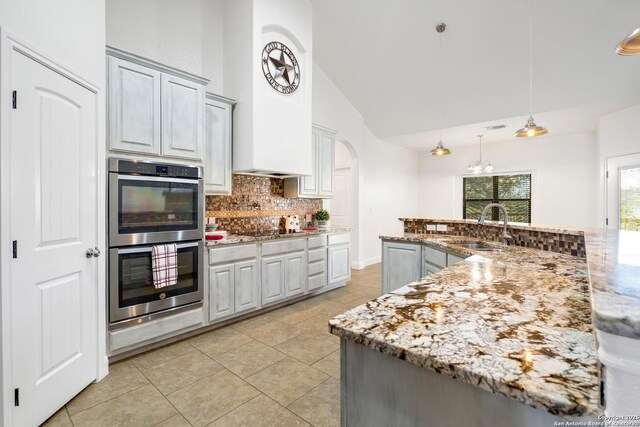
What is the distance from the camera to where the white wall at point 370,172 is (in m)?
5.47

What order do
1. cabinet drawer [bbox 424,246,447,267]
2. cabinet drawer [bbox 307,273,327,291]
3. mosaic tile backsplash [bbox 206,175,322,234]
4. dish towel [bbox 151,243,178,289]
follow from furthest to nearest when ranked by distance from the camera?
cabinet drawer [bbox 307,273,327,291], mosaic tile backsplash [bbox 206,175,322,234], cabinet drawer [bbox 424,246,447,267], dish towel [bbox 151,243,178,289]

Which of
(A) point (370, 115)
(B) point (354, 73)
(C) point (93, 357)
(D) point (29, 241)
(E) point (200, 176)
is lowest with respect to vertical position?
(C) point (93, 357)

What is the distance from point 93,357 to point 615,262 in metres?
2.94

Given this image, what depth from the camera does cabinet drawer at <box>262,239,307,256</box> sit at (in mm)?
3521

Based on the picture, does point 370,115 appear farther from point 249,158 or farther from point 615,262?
point 615,262

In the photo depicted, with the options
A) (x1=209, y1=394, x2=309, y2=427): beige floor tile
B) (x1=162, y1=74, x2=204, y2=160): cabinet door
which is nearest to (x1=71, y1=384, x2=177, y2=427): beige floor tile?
(x1=209, y1=394, x2=309, y2=427): beige floor tile

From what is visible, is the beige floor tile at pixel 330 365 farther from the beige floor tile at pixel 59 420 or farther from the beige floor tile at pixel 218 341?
the beige floor tile at pixel 59 420

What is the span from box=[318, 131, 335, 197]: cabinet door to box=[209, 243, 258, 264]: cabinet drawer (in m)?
1.72

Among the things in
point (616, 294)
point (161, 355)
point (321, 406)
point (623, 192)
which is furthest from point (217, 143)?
point (623, 192)

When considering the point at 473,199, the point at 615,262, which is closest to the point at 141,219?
→ the point at 615,262

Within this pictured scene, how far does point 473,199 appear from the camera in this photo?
7516 mm

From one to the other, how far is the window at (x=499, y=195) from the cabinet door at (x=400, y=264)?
4.92 meters

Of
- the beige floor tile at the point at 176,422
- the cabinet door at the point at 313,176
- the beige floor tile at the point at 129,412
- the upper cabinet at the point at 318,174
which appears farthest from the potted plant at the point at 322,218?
the beige floor tile at the point at 176,422

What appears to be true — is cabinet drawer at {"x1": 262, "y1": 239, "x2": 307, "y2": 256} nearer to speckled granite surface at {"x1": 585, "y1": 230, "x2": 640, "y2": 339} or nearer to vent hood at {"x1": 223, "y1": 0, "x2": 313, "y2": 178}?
vent hood at {"x1": 223, "y1": 0, "x2": 313, "y2": 178}
